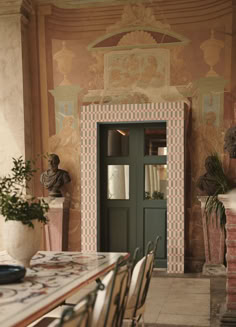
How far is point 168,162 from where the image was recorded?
7379mm

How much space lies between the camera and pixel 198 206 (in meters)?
7.53

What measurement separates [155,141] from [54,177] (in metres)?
1.74

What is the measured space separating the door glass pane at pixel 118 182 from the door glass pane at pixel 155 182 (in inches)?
13.1

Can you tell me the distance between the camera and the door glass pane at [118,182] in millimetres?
7816

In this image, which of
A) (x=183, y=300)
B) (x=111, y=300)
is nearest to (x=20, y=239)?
(x=111, y=300)

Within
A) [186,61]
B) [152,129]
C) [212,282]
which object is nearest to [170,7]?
[186,61]

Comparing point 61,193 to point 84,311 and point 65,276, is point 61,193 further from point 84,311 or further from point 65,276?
point 84,311

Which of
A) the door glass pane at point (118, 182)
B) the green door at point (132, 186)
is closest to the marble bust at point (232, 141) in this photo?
the green door at point (132, 186)

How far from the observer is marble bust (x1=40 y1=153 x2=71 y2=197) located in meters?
7.67

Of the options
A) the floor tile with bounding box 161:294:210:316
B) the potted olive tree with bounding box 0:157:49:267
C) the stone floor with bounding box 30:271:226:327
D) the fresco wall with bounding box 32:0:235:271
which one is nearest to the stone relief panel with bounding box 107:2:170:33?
the fresco wall with bounding box 32:0:235:271

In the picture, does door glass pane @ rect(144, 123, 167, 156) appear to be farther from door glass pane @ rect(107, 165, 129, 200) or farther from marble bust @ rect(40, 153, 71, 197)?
marble bust @ rect(40, 153, 71, 197)

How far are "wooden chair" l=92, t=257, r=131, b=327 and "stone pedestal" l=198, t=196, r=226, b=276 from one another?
4565 mm

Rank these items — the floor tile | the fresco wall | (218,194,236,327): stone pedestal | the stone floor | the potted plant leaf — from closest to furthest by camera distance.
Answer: (218,194,236,327): stone pedestal < the stone floor < the floor tile < the potted plant leaf < the fresco wall

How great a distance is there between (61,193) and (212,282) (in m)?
2.85
